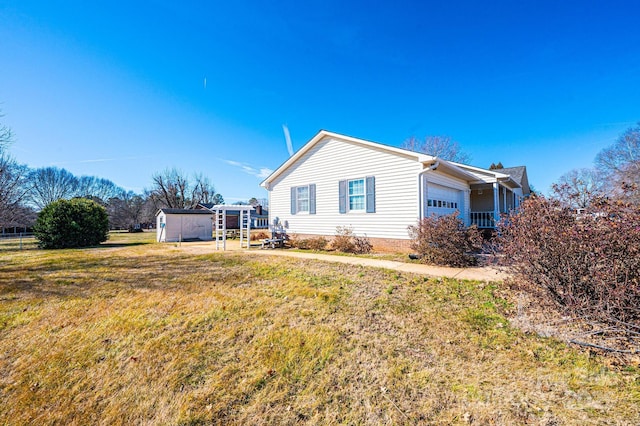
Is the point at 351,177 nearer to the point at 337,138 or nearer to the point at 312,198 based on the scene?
the point at 337,138

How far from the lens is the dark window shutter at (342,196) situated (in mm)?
11039

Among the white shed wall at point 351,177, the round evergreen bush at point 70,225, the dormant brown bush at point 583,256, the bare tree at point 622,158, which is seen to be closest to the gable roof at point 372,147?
the white shed wall at point 351,177

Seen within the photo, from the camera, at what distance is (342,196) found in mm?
11117

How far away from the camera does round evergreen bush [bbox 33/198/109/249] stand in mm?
14602

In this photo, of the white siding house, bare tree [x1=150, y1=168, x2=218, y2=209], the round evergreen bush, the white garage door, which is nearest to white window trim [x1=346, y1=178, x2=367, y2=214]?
the white siding house

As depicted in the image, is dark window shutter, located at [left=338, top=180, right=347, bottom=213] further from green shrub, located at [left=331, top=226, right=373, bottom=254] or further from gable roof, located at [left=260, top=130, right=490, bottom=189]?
gable roof, located at [left=260, top=130, right=490, bottom=189]

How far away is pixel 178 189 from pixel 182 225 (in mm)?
23421

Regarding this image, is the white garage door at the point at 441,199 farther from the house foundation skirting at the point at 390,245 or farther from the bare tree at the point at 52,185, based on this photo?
the bare tree at the point at 52,185

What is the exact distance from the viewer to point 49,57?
8.08m

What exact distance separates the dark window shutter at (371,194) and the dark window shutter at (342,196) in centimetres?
118

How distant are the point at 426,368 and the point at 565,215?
2882 millimetres

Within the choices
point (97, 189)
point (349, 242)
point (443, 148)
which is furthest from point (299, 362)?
point (97, 189)

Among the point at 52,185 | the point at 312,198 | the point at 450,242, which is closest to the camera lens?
the point at 450,242

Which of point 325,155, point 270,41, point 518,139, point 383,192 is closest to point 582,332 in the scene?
point 383,192
